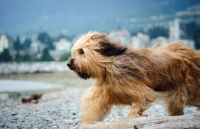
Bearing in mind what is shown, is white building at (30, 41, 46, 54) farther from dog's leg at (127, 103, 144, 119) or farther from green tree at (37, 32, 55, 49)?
dog's leg at (127, 103, 144, 119)

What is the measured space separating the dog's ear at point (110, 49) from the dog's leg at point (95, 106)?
58cm

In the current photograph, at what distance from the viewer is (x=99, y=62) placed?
4656 millimetres

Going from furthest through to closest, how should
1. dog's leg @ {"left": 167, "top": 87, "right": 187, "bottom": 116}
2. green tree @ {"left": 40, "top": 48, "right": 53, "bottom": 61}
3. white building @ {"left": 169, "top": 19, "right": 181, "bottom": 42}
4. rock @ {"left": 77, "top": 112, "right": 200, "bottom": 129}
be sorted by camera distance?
green tree @ {"left": 40, "top": 48, "right": 53, "bottom": 61}
white building @ {"left": 169, "top": 19, "right": 181, "bottom": 42}
dog's leg @ {"left": 167, "top": 87, "right": 187, "bottom": 116}
rock @ {"left": 77, "top": 112, "right": 200, "bottom": 129}

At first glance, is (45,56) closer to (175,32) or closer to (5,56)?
(5,56)

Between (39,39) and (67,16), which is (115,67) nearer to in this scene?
(39,39)

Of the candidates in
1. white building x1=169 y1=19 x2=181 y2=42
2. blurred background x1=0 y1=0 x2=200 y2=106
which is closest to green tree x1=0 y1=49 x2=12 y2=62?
blurred background x1=0 y1=0 x2=200 y2=106

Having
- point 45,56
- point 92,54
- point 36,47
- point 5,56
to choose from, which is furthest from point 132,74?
point 36,47

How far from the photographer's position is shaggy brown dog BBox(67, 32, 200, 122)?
15.2 ft

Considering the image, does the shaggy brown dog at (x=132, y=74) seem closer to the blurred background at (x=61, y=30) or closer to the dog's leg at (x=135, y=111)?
the dog's leg at (x=135, y=111)

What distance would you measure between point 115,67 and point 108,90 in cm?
37

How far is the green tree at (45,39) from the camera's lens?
44969mm

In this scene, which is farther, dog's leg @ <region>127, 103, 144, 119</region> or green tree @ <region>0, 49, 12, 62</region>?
green tree @ <region>0, 49, 12, 62</region>

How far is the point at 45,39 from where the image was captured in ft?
159

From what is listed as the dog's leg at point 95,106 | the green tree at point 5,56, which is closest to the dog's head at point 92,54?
the dog's leg at point 95,106
